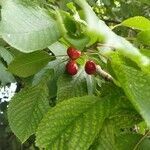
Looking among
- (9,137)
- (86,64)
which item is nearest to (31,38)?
(86,64)

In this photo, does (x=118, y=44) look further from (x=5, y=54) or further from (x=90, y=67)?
(x=5, y=54)

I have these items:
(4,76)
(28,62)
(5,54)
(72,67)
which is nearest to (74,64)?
(72,67)

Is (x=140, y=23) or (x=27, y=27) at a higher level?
(x=27, y=27)

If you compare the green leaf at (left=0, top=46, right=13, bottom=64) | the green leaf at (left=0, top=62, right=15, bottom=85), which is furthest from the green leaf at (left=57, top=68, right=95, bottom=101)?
the green leaf at (left=0, top=62, right=15, bottom=85)

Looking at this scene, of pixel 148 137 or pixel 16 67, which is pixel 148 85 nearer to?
pixel 148 137

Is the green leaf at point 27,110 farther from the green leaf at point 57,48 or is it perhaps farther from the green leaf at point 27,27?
the green leaf at point 27,27
